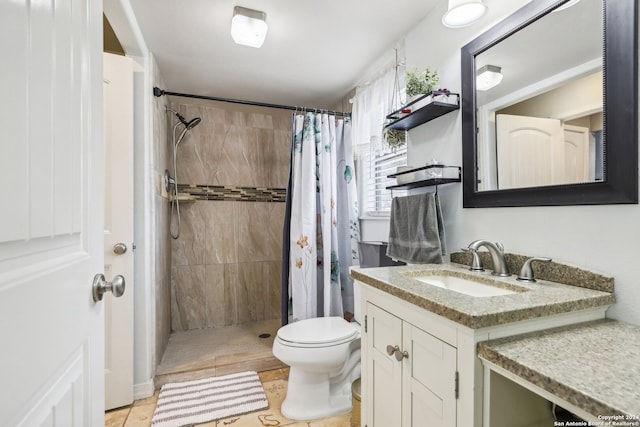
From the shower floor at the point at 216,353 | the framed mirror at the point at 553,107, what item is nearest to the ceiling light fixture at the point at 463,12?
the framed mirror at the point at 553,107

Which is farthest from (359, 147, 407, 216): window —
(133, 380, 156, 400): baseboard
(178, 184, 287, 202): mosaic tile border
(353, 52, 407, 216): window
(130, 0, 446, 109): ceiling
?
(133, 380, 156, 400): baseboard

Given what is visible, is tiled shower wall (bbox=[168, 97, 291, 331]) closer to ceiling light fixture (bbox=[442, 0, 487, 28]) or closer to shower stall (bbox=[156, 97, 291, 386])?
shower stall (bbox=[156, 97, 291, 386])

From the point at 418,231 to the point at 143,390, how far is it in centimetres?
190

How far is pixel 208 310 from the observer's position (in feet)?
10.0

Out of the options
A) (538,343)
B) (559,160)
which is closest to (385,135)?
(559,160)

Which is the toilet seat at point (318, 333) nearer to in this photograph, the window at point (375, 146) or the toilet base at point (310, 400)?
the toilet base at point (310, 400)

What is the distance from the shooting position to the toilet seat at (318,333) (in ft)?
5.52

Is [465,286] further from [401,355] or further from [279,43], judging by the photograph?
[279,43]

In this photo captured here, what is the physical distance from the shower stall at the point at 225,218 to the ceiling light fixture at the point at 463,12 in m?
2.14

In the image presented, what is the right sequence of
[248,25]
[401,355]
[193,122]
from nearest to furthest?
[401,355] → [248,25] → [193,122]

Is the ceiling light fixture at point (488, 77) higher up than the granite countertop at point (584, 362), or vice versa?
the ceiling light fixture at point (488, 77)

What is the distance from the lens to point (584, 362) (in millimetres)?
630

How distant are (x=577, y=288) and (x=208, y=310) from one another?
115 inches

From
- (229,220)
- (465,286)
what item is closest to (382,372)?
(465,286)
